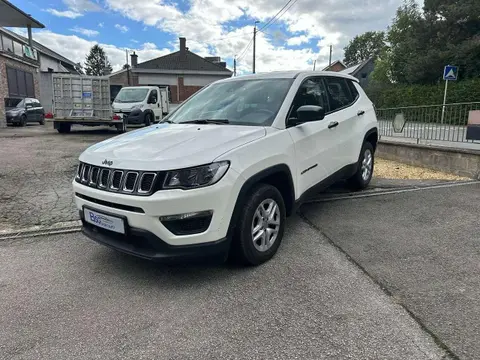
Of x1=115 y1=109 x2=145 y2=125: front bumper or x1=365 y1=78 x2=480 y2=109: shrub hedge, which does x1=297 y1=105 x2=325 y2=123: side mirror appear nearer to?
x1=115 y1=109 x2=145 y2=125: front bumper

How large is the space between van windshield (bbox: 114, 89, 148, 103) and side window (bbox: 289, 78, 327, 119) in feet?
44.7

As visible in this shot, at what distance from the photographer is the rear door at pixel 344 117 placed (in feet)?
15.3

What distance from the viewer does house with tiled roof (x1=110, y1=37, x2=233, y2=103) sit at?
39281mm

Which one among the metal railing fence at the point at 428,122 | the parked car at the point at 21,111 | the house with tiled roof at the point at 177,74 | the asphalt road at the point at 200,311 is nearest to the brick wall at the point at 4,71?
the parked car at the point at 21,111

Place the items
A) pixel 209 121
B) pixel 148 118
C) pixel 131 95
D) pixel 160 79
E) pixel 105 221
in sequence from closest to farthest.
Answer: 1. pixel 105 221
2. pixel 209 121
3. pixel 148 118
4. pixel 131 95
5. pixel 160 79

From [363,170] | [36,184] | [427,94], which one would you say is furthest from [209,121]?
[427,94]

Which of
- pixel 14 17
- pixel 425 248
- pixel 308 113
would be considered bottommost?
pixel 425 248

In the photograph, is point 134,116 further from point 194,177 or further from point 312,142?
point 194,177

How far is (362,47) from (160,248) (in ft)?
297

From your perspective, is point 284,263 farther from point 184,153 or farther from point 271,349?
point 184,153

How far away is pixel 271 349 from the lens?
2.24 m

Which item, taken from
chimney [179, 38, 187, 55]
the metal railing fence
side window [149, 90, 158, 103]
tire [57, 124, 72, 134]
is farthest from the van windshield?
chimney [179, 38, 187, 55]

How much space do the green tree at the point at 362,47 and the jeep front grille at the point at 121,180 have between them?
8553 centimetres

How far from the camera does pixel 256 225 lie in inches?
128
